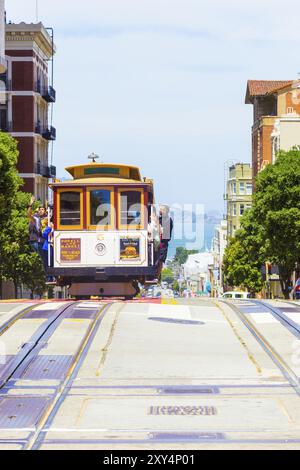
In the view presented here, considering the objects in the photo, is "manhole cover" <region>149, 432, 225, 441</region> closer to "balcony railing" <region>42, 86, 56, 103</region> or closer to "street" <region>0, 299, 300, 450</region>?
"street" <region>0, 299, 300, 450</region>

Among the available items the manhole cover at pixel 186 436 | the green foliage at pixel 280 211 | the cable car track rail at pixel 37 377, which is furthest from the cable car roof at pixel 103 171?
the green foliage at pixel 280 211

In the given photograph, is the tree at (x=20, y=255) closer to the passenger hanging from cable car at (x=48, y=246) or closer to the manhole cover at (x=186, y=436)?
the passenger hanging from cable car at (x=48, y=246)

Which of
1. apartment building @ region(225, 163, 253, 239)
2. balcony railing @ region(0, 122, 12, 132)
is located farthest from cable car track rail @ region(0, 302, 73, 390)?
apartment building @ region(225, 163, 253, 239)

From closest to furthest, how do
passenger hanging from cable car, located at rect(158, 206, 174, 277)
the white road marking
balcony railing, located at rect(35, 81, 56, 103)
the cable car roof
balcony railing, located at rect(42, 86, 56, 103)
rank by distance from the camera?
the white road marking < the cable car roof < passenger hanging from cable car, located at rect(158, 206, 174, 277) < balcony railing, located at rect(35, 81, 56, 103) < balcony railing, located at rect(42, 86, 56, 103)

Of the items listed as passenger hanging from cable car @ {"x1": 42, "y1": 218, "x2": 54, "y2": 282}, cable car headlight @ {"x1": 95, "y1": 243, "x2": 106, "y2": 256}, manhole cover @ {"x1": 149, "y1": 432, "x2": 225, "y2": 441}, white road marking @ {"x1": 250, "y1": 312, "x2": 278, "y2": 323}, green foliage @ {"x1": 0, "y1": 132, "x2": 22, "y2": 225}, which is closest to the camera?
manhole cover @ {"x1": 149, "y1": 432, "x2": 225, "y2": 441}

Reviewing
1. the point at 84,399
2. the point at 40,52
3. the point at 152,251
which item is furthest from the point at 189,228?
the point at 40,52

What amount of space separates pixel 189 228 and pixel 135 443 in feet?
108

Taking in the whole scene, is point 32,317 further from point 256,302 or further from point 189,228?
point 189,228

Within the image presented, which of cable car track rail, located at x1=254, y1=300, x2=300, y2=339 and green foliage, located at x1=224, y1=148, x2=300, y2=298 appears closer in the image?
cable car track rail, located at x1=254, y1=300, x2=300, y2=339

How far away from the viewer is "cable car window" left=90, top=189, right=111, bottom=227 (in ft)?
101

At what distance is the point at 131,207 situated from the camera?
30.9 m

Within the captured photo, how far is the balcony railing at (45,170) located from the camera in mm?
83419

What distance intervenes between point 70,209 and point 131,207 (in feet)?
5.71

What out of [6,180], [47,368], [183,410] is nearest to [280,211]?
[6,180]
